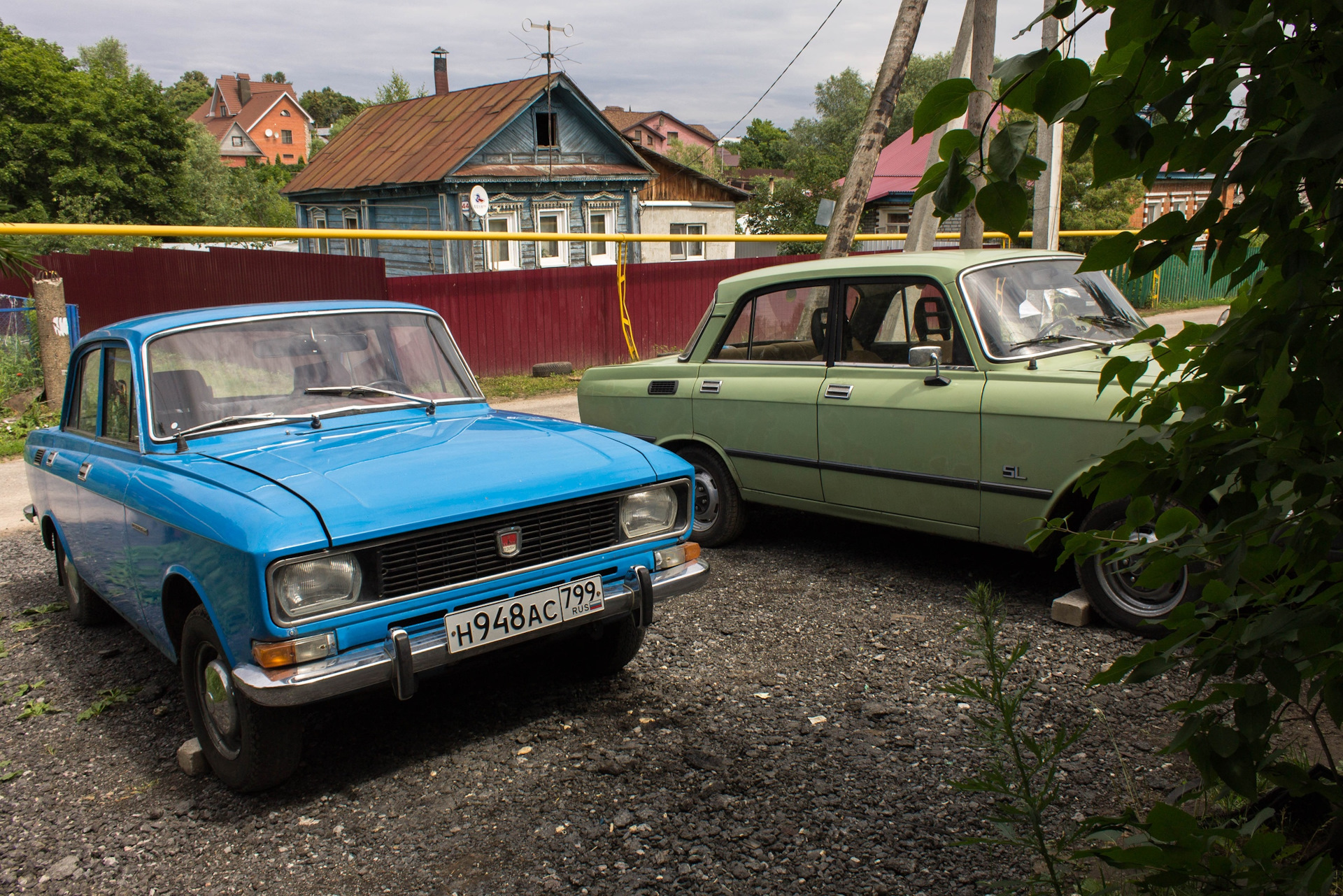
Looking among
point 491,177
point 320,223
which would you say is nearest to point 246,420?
point 491,177

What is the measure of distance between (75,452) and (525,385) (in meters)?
9.64

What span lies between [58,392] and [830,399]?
9.57 m

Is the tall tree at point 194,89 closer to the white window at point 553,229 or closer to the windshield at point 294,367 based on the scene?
the white window at point 553,229

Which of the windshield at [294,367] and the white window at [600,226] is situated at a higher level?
the white window at [600,226]

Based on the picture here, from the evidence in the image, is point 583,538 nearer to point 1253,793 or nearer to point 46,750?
point 46,750

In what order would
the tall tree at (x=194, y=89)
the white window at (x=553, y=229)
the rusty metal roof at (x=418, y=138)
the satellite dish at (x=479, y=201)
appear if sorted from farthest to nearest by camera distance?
the tall tree at (x=194, y=89), the white window at (x=553, y=229), the rusty metal roof at (x=418, y=138), the satellite dish at (x=479, y=201)

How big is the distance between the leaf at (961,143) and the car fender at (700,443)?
460 centimetres

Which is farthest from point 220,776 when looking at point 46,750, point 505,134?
point 505,134

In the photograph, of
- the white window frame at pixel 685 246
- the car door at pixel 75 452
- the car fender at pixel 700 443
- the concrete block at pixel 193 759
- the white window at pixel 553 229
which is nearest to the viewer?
the concrete block at pixel 193 759

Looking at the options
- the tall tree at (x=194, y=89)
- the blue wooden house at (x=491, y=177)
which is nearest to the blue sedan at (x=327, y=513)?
the blue wooden house at (x=491, y=177)

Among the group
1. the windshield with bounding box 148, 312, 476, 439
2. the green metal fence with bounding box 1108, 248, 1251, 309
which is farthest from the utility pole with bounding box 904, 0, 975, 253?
the green metal fence with bounding box 1108, 248, 1251, 309

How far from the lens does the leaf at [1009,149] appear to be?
1.26 metres

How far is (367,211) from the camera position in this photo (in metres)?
27.9

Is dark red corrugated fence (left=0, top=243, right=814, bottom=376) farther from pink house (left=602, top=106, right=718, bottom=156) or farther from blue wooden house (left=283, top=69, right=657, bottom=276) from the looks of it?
pink house (left=602, top=106, right=718, bottom=156)
